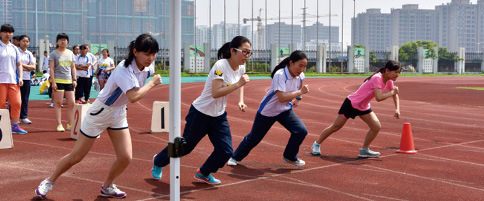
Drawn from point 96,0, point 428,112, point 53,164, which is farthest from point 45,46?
point 96,0

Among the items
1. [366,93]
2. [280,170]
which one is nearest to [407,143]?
[366,93]

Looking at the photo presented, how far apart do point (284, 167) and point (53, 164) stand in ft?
9.80

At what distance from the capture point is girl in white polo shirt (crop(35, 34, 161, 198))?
508cm

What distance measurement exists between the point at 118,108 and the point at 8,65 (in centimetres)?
498

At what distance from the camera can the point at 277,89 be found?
23.4ft

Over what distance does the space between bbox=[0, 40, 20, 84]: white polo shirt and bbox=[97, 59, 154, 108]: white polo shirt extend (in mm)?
4878

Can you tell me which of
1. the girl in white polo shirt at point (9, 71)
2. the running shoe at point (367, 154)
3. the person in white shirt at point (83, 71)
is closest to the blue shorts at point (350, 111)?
the running shoe at point (367, 154)

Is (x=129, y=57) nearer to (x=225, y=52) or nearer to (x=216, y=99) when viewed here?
(x=216, y=99)

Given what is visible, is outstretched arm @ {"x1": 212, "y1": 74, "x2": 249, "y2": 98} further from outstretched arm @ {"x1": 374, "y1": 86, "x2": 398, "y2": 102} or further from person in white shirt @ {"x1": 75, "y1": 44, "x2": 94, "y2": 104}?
person in white shirt @ {"x1": 75, "y1": 44, "x2": 94, "y2": 104}

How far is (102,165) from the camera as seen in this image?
289 inches

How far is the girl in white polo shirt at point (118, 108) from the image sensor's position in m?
5.08

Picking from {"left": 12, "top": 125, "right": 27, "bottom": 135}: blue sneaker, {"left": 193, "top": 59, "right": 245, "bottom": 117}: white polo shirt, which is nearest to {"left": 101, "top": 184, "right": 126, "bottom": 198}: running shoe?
{"left": 193, "top": 59, "right": 245, "bottom": 117}: white polo shirt

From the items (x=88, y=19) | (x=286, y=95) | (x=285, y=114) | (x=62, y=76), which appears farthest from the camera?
(x=88, y=19)

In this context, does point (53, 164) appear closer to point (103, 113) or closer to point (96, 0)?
point (103, 113)
